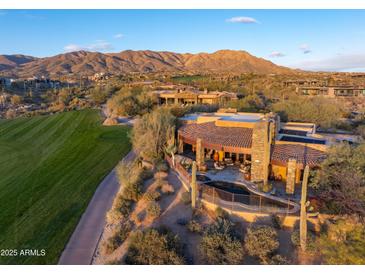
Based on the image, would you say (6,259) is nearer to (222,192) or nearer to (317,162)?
(222,192)

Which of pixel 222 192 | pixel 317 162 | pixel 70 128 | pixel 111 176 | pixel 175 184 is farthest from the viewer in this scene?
pixel 70 128

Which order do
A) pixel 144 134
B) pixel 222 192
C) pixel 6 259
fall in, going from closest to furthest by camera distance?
pixel 6 259
pixel 222 192
pixel 144 134

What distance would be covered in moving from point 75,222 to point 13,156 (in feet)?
60.1

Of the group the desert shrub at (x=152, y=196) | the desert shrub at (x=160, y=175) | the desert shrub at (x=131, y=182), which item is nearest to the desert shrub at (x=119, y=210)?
the desert shrub at (x=131, y=182)

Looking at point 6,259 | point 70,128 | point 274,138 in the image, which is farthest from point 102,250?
point 70,128

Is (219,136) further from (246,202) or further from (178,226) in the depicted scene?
(178,226)

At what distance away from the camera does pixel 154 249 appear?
1177cm

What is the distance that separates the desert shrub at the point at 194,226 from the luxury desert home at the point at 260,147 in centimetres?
539

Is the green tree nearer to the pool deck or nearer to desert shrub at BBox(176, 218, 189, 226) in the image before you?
the pool deck

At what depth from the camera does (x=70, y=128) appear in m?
37.7

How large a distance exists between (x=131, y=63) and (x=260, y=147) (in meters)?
165

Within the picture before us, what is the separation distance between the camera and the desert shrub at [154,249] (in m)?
11.4

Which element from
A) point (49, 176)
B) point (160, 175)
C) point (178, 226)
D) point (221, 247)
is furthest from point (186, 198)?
point (49, 176)

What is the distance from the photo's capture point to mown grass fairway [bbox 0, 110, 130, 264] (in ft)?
48.2
